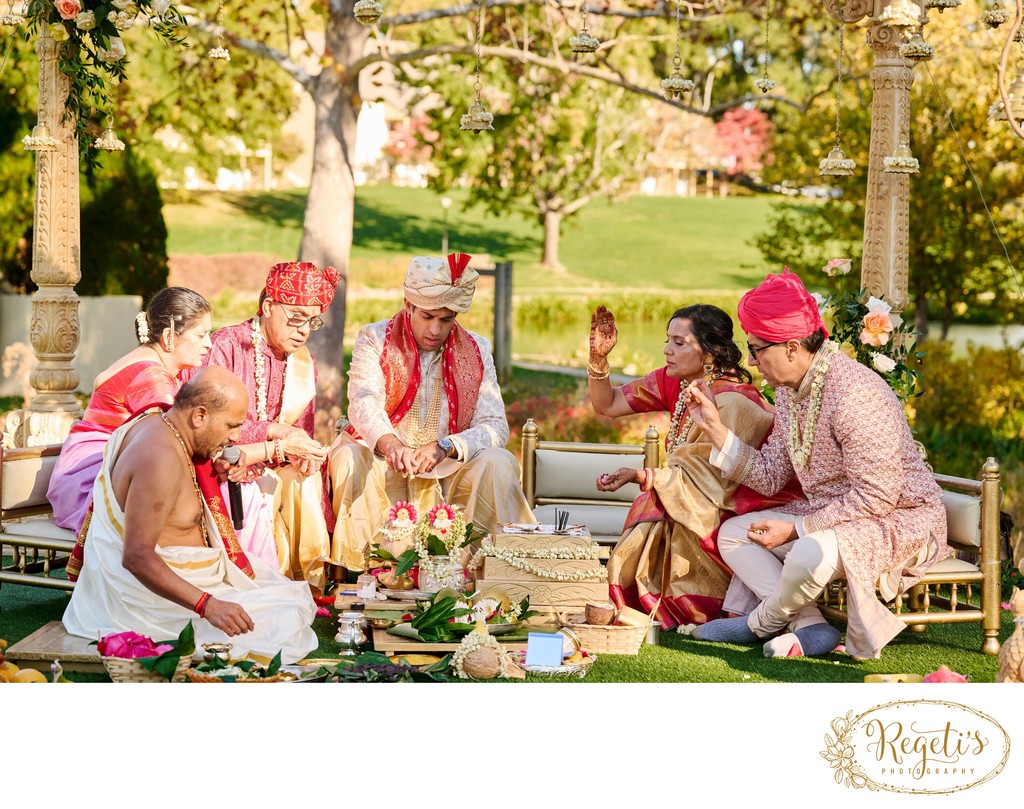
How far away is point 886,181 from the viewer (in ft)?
22.3

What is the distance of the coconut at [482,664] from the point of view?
4.47 meters

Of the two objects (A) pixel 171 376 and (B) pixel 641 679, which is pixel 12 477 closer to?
(A) pixel 171 376

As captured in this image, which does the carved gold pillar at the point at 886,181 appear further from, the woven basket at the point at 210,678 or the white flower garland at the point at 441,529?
the woven basket at the point at 210,678

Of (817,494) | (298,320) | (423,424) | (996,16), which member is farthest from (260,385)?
(996,16)

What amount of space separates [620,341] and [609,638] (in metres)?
16.4

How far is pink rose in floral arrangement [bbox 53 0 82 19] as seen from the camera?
20.2ft

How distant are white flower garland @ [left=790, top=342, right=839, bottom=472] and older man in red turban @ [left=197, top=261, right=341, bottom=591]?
78.3 inches

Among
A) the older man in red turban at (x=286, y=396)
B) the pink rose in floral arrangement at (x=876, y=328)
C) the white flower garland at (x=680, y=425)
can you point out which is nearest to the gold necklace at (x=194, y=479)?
the older man in red turban at (x=286, y=396)

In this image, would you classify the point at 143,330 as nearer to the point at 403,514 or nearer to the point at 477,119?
the point at 403,514

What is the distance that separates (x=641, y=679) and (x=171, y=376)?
2.29 metres

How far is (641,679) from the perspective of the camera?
479 cm

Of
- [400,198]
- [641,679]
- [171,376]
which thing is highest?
[400,198]

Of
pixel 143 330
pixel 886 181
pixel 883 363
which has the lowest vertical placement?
pixel 883 363
